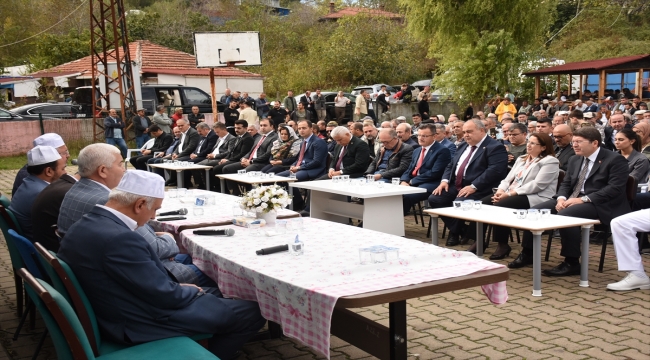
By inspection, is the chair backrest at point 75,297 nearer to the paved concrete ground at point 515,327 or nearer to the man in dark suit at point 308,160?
the paved concrete ground at point 515,327

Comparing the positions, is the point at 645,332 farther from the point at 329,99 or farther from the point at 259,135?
the point at 329,99

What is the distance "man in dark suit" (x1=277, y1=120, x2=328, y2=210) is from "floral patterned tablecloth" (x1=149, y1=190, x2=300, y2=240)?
11.3ft

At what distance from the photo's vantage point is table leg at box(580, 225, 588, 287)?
590 cm

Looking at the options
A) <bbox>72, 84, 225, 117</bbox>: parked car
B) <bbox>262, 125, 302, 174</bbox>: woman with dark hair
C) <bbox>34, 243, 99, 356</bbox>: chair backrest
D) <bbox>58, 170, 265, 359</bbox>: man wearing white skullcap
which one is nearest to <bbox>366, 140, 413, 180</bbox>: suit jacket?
<bbox>262, 125, 302, 174</bbox>: woman with dark hair

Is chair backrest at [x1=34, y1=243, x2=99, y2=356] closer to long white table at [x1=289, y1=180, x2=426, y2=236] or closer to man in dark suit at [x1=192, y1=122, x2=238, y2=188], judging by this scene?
long white table at [x1=289, y1=180, x2=426, y2=236]

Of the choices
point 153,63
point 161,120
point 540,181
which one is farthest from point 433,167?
point 153,63

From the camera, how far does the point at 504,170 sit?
25.7 ft

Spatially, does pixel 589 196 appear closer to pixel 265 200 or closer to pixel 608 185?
pixel 608 185

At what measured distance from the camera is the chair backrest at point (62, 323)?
276 cm

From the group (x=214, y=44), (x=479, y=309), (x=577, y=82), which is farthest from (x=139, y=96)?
(x=577, y=82)

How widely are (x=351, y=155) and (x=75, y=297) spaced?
6971 mm

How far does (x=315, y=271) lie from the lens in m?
3.74

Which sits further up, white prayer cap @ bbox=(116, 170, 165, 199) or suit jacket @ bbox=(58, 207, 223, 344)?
white prayer cap @ bbox=(116, 170, 165, 199)

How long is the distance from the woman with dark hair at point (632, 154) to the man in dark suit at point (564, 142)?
0.79m
